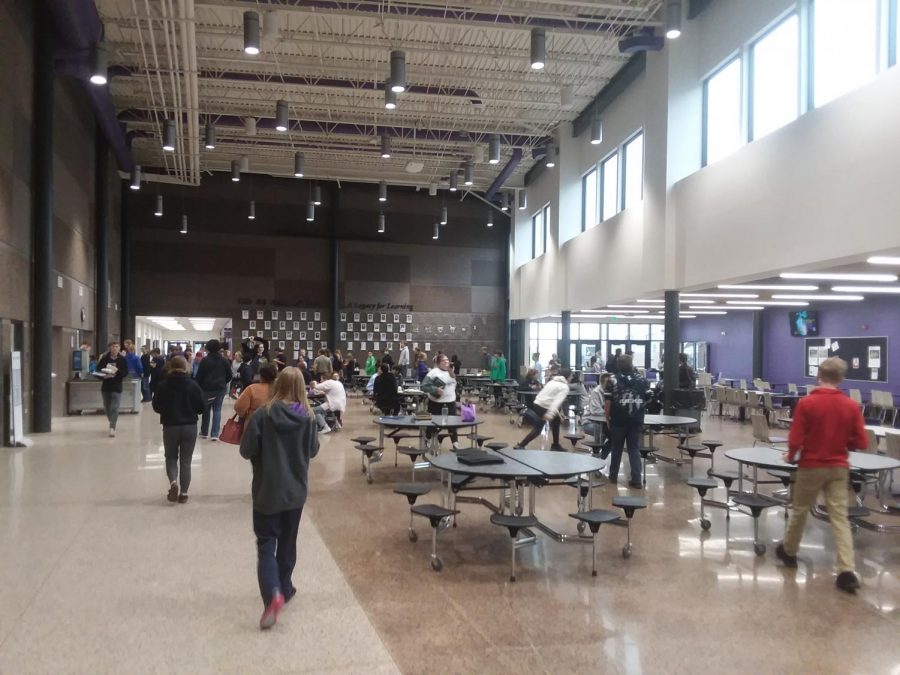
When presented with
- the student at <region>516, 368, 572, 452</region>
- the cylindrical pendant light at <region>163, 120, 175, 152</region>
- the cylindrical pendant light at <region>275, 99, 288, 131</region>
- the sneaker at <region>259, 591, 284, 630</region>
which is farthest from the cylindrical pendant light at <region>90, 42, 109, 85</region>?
the sneaker at <region>259, 591, 284, 630</region>

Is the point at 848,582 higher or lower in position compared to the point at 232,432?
lower

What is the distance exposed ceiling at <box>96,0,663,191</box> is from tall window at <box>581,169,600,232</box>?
168 cm

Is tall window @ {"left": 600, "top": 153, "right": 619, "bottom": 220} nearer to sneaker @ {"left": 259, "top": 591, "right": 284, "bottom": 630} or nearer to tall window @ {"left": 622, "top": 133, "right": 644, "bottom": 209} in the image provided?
tall window @ {"left": 622, "top": 133, "right": 644, "bottom": 209}

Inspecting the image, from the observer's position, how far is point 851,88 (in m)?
7.50

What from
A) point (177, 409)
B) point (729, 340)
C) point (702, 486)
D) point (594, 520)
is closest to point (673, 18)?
point (702, 486)

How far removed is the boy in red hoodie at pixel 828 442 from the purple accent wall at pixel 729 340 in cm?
1602

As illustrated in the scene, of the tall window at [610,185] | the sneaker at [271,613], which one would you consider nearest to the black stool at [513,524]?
the sneaker at [271,613]

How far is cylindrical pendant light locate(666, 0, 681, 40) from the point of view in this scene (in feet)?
27.8

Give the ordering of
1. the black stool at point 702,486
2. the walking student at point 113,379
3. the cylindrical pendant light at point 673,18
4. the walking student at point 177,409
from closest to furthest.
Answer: the black stool at point 702,486 < the walking student at point 177,409 < the cylindrical pendant light at point 673,18 < the walking student at point 113,379

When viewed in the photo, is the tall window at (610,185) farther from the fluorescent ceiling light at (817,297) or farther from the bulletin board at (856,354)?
the bulletin board at (856,354)

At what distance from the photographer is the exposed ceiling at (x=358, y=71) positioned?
35.1 feet

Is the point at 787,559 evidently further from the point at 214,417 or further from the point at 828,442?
the point at 214,417

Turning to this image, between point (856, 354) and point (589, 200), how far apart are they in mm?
7337

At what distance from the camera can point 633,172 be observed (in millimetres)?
13805
